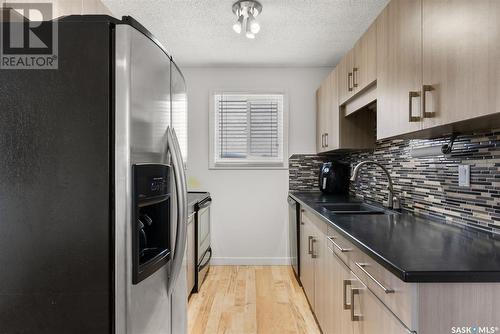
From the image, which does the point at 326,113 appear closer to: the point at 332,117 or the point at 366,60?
the point at 332,117

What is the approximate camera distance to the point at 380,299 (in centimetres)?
122

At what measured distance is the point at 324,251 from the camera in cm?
218

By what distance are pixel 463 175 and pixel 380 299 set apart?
854 millimetres

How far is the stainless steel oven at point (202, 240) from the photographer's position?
3188mm

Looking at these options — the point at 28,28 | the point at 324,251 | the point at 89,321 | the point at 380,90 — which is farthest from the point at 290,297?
the point at 28,28

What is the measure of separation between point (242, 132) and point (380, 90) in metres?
2.28

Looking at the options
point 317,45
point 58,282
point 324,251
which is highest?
point 317,45

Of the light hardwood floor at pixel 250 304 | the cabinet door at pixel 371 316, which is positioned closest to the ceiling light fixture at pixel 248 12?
the cabinet door at pixel 371 316

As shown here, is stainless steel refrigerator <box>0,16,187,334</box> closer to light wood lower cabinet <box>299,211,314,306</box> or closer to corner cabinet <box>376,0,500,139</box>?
corner cabinet <box>376,0,500,139</box>

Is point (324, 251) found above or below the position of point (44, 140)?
below

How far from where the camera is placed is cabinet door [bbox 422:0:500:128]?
1.06 metres

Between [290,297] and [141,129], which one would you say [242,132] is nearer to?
[290,297]

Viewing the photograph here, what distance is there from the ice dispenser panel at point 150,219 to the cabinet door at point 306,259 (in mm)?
1513

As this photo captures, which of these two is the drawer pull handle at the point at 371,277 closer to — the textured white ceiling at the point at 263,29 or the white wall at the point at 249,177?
the textured white ceiling at the point at 263,29
